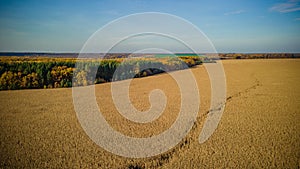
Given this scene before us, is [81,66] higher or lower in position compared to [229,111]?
higher

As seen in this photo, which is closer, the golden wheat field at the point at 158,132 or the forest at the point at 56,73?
the golden wheat field at the point at 158,132

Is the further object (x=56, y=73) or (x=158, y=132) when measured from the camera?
(x=56, y=73)

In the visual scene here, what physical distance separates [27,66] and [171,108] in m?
14.4

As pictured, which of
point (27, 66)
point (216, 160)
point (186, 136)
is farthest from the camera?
point (27, 66)

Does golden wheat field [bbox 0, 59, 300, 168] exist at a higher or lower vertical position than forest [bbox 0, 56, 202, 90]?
lower

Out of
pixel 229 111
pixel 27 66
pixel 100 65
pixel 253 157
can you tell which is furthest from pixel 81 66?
pixel 253 157

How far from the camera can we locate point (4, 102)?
1225 cm

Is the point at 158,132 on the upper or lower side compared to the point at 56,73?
lower

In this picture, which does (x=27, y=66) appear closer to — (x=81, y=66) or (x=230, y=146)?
(x=81, y=66)

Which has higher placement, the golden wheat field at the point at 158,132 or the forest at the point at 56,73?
the forest at the point at 56,73

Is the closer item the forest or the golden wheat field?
the golden wheat field

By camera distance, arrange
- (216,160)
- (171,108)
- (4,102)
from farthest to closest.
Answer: (4,102) < (171,108) < (216,160)

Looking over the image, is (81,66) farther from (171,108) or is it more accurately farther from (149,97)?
(171,108)

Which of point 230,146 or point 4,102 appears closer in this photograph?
point 230,146
